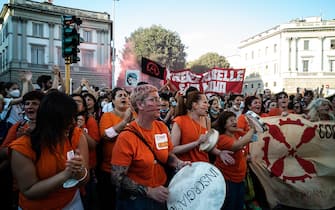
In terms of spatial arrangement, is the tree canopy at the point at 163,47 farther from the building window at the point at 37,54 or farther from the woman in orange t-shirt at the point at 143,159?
the woman in orange t-shirt at the point at 143,159

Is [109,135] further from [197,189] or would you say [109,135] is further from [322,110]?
[322,110]

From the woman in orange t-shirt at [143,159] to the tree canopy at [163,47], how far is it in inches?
1804

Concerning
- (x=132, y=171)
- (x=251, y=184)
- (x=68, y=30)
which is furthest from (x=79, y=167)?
(x=68, y=30)

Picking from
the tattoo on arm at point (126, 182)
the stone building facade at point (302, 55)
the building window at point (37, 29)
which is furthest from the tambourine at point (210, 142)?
the stone building facade at point (302, 55)

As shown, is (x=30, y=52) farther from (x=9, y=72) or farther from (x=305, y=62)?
(x=305, y=62)

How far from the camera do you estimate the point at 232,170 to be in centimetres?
410

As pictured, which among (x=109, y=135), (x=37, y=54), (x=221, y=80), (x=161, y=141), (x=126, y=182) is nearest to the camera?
(x=126, y=182)

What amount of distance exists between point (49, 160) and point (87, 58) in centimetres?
4279

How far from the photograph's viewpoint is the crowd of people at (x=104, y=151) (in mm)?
2311

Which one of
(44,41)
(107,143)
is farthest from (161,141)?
(44,41)

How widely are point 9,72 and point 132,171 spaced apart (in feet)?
135

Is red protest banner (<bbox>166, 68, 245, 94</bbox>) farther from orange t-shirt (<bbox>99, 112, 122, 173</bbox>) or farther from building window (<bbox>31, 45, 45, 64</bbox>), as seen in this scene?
building window (<bbox>31, 45, 45, 64</bbox>)

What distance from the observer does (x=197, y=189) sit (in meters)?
2.65

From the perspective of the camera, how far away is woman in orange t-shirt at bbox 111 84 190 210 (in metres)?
2.63
